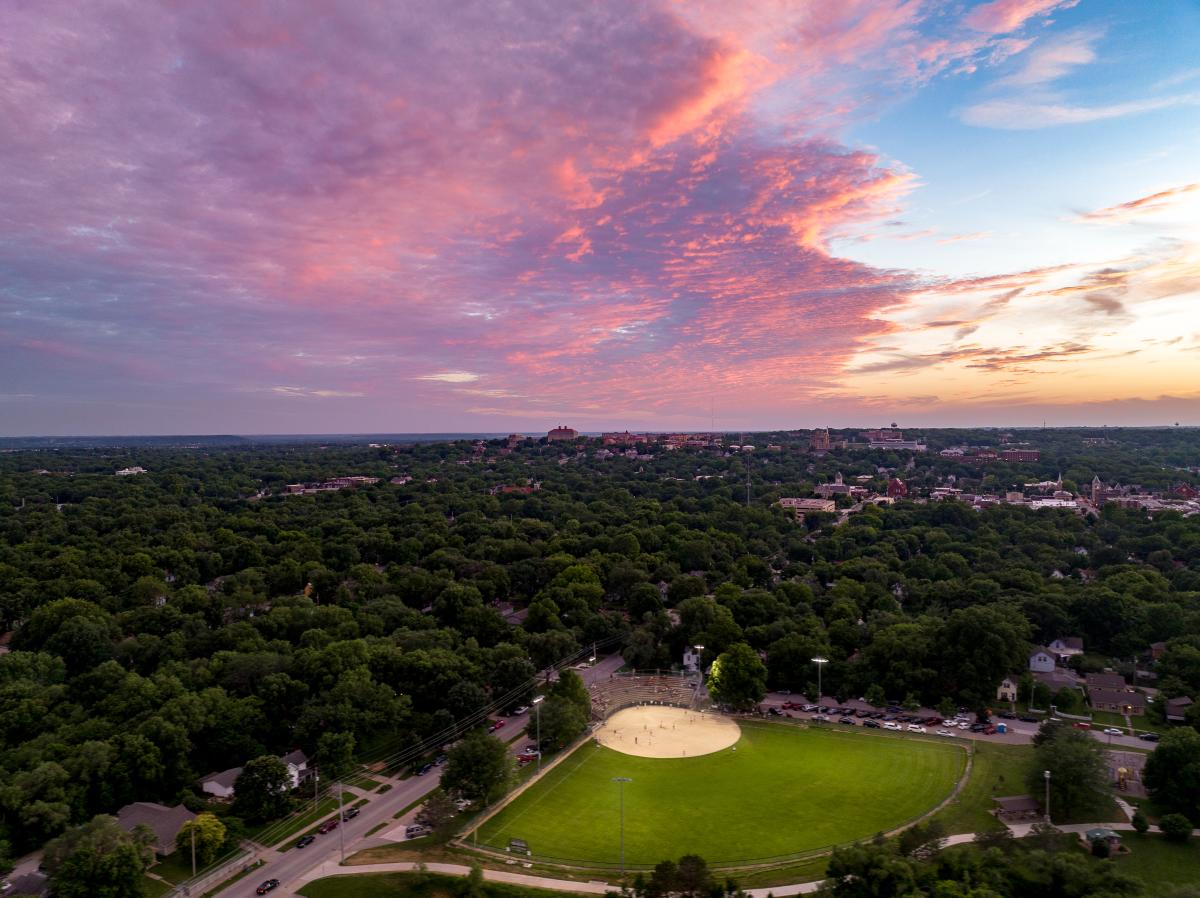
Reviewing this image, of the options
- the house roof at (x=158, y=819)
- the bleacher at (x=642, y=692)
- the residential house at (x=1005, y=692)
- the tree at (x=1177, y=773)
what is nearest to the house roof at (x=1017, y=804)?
the tree at (x=1177, y=773)

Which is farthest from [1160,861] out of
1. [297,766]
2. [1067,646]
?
[297,766]

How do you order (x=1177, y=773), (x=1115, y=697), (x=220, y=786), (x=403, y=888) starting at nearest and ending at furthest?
(x=403, y=888) → (x=1177, y=773) → (x=220, y=786) → (x=1115, y=697)

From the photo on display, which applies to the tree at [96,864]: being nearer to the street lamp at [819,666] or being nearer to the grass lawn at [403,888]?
the grass lawn at [403,888]

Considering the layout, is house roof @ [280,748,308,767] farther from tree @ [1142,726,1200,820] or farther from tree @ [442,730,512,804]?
tree @ [1142,726,1200,820]

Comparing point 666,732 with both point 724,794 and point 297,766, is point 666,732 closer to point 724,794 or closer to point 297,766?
point 724,794

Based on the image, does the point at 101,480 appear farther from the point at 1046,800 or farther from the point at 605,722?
the point at 1046,800

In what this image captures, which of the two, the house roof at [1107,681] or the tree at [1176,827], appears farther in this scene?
the house roof at [1107,681]
